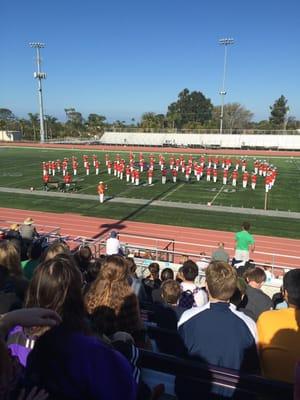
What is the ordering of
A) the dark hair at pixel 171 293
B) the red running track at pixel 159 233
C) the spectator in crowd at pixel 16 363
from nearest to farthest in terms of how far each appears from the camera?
1. the spectator in crowd at pixel 16 363
2. the dark hair at pixel 171 293
3. the red running track at pixel 159 233

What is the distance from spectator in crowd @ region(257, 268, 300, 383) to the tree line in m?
83.6

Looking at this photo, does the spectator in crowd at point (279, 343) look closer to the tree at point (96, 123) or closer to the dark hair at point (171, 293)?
the dark hair at point (171, 293)

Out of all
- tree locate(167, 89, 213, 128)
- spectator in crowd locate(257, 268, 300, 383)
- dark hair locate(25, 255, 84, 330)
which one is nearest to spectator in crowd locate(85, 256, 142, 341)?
dark hair locate(25, 255, 84, 330)

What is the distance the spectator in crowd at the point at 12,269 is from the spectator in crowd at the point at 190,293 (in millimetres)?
2108

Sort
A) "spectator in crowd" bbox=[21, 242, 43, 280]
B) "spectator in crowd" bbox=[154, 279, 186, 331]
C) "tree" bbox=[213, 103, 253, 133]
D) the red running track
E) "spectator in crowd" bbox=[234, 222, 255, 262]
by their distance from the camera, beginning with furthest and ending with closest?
1. "tree" bbox=[213, 103, 253, 133]
2. the red running track
3. "spectator in crowd" bbox=[234, 222, 255, 262]
4. "spectator in crowd" bbox=[21, 242, 43, 280]
5. "spectator in crowd" bbox=[154, 279, 186, 331]

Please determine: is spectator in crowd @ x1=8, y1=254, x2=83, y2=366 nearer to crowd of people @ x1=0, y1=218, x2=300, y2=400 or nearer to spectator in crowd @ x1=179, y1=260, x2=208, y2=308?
crowd of people @ x1=0, y1=218, x2=300, y2=400

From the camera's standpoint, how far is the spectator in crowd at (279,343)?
109 inches

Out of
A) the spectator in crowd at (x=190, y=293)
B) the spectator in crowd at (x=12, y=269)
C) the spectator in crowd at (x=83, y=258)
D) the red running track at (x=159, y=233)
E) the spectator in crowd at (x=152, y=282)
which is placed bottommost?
the red running track at (x=159, y=233)

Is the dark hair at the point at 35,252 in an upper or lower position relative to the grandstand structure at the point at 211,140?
upper

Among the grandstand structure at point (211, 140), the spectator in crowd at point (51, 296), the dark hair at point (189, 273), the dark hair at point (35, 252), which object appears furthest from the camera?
the grandstand structure at point (211, 140)

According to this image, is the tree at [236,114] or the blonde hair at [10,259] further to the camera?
the tree at [236,114]

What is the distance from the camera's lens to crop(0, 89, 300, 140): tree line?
307 feet

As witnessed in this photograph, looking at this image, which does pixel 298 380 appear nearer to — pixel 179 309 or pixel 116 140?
pixel 179 309

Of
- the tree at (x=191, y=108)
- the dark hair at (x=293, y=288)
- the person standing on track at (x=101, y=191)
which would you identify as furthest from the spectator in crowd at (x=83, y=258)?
the tree at (x=191, y=108)
